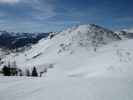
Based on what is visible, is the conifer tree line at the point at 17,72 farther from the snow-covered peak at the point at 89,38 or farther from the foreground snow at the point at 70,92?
the foreground snow at the point at 70,92

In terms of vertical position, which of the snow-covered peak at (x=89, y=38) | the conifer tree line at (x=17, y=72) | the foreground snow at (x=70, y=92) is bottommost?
the conifer tree line at (x=17, y=72)

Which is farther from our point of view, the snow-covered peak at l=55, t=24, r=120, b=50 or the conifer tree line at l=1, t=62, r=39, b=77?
the snow-covered peak at l=55, t=24, r=120, b=50

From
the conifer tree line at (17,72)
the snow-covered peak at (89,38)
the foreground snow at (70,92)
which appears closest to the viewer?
the foreground snow at (70,92)

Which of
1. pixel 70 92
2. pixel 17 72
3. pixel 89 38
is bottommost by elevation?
pixel 17 72

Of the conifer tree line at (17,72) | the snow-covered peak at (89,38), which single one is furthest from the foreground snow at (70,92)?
the snow-covered peak at (89,38)

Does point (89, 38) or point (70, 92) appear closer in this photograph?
point (70, 92)

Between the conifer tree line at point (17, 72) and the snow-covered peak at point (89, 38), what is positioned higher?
Answer: the snow-covered peak at point (89, 38)

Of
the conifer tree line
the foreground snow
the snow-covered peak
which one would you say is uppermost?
the snow-covered peak

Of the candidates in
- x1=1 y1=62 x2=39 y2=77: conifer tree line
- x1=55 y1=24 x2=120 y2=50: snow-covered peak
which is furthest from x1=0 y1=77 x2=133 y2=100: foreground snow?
x1=55 y1=24 x2=120 y2=50: snow-covered peak

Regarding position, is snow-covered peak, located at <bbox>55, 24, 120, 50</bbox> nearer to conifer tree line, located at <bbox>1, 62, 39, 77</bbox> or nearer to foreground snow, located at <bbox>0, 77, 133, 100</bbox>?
conifer tree line, located at <bbox>1, 62, 39, 77</bbox>

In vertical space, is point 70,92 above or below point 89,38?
below

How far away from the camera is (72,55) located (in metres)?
66.2

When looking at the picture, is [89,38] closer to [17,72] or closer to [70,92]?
[17,72]

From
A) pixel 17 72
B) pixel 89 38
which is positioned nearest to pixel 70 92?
pixel 17 72
